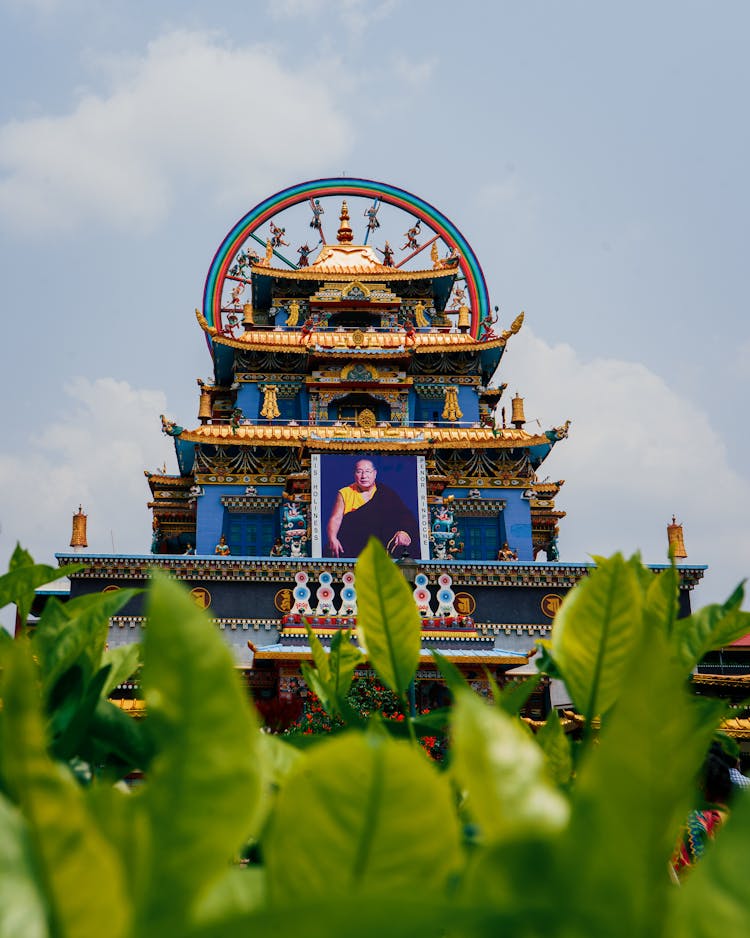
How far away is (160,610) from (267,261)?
2192cm

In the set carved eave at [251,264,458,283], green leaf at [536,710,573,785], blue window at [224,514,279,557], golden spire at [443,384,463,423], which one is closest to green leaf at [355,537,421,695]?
green leaf at [536,710,573,785]

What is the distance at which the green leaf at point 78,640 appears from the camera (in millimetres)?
986

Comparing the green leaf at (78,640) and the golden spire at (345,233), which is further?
→ the golden spire at (345,233)

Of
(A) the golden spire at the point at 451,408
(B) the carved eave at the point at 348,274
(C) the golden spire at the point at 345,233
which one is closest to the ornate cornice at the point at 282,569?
(A) the golden spire at the point at 451,408

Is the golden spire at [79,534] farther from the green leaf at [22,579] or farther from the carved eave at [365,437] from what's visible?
the green leaf at [22,579]

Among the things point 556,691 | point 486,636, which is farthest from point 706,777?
point 556,691

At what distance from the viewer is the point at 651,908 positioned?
18.2 inches

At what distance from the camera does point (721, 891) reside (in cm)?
46

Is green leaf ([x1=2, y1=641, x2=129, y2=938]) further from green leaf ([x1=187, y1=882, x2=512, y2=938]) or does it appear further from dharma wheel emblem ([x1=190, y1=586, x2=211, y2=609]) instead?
dharma wheel emblem ([x1=190, y1=586, x2=211, y2=609])

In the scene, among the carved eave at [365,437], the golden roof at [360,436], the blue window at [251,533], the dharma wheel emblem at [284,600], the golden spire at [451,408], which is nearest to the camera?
the dharma wheel emblem at [284,600]

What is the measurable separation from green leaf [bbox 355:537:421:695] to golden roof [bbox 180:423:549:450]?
1513cm

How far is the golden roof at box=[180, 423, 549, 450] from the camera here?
16469 millimetres

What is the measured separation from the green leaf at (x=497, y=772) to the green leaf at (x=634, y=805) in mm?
22

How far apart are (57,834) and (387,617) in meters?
0.68
